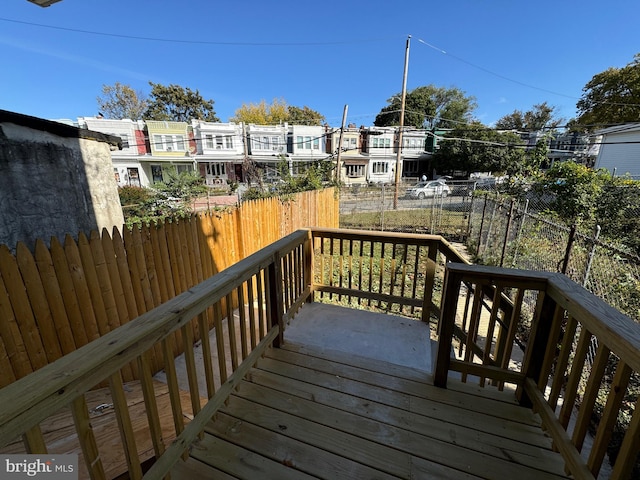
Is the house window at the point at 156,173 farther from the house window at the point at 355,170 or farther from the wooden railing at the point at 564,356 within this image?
the wooden railing at the point at 564,356

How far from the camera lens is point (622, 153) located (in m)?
13.3

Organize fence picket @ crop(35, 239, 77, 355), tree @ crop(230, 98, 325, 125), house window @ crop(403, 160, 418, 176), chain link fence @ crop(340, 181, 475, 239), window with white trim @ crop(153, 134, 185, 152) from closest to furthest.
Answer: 1. fence picket @ crop(35, 239, 77, 355)
2. chain link fence @ crop(340, 181, 475, 239)
3. window with white trim @ crop(153, 134, 185, 152)
4. house window @ crop(403, 160, 418, 176)
5. tree @ crop(230, 98, 325, 125)

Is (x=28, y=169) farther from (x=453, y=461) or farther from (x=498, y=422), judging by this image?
(x=498, y=422)

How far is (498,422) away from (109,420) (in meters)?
2.35

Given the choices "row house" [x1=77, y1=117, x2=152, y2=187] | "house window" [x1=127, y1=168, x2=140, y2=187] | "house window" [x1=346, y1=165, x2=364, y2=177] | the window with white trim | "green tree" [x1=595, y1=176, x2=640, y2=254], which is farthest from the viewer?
"house window" [x1=346, y1=165, x2=364, y2=177]

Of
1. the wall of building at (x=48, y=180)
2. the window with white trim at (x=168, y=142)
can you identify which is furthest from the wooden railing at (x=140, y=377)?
the window with white trim at (x=168, y=142)

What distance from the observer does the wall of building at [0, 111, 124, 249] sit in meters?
2.50

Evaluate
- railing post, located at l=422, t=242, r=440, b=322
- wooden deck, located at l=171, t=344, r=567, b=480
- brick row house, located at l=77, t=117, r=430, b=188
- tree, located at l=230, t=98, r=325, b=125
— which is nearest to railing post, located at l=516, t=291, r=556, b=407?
wooden deck, located at l=171, t=344, r=567, b=480

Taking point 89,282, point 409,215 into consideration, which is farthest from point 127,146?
point 89,282

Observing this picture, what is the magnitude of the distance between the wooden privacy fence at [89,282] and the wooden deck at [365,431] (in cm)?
140

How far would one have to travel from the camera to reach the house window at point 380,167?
93.8 feet

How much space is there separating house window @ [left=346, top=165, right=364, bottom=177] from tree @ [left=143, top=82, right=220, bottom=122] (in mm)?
22723

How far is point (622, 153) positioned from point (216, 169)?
90.5 feet

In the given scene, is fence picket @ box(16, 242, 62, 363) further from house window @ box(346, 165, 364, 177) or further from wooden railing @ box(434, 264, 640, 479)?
house window @ box(346, 165, 364, 177)
